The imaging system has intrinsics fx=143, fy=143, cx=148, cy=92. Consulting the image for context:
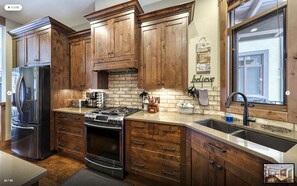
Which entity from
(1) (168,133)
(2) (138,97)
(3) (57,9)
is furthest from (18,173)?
(3) (57,9)

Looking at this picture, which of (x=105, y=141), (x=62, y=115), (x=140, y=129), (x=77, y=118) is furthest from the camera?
(x=62, y=115)

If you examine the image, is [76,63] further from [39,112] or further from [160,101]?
[160,101]

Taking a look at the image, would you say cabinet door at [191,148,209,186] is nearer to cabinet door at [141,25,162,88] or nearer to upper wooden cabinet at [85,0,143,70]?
cabinet door at [141,25,162,88]

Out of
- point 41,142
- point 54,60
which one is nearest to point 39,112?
point 41,142

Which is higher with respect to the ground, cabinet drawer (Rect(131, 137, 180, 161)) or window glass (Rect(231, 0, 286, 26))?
window glass (Rect(231, 0, 286, 26))

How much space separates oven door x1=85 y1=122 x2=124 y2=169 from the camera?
2.09 m

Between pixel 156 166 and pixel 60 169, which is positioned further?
pixel 60 169

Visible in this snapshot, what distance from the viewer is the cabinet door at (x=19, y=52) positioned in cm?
315

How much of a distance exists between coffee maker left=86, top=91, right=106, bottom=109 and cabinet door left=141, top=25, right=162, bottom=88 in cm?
108

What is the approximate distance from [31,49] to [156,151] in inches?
129

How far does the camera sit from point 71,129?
2615 millimetres

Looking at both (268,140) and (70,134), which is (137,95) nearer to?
(70,134)

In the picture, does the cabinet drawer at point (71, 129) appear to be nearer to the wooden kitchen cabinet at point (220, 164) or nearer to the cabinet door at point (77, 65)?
the cabinet door at point (77, 65)

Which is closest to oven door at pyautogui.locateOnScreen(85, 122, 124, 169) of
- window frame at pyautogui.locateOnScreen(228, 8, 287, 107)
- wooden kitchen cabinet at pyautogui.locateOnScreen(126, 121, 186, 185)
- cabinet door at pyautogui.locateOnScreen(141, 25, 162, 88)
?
wooden kitchen cabinet at pyautogui.locateOnScreen(126, 121, 186, 185)
